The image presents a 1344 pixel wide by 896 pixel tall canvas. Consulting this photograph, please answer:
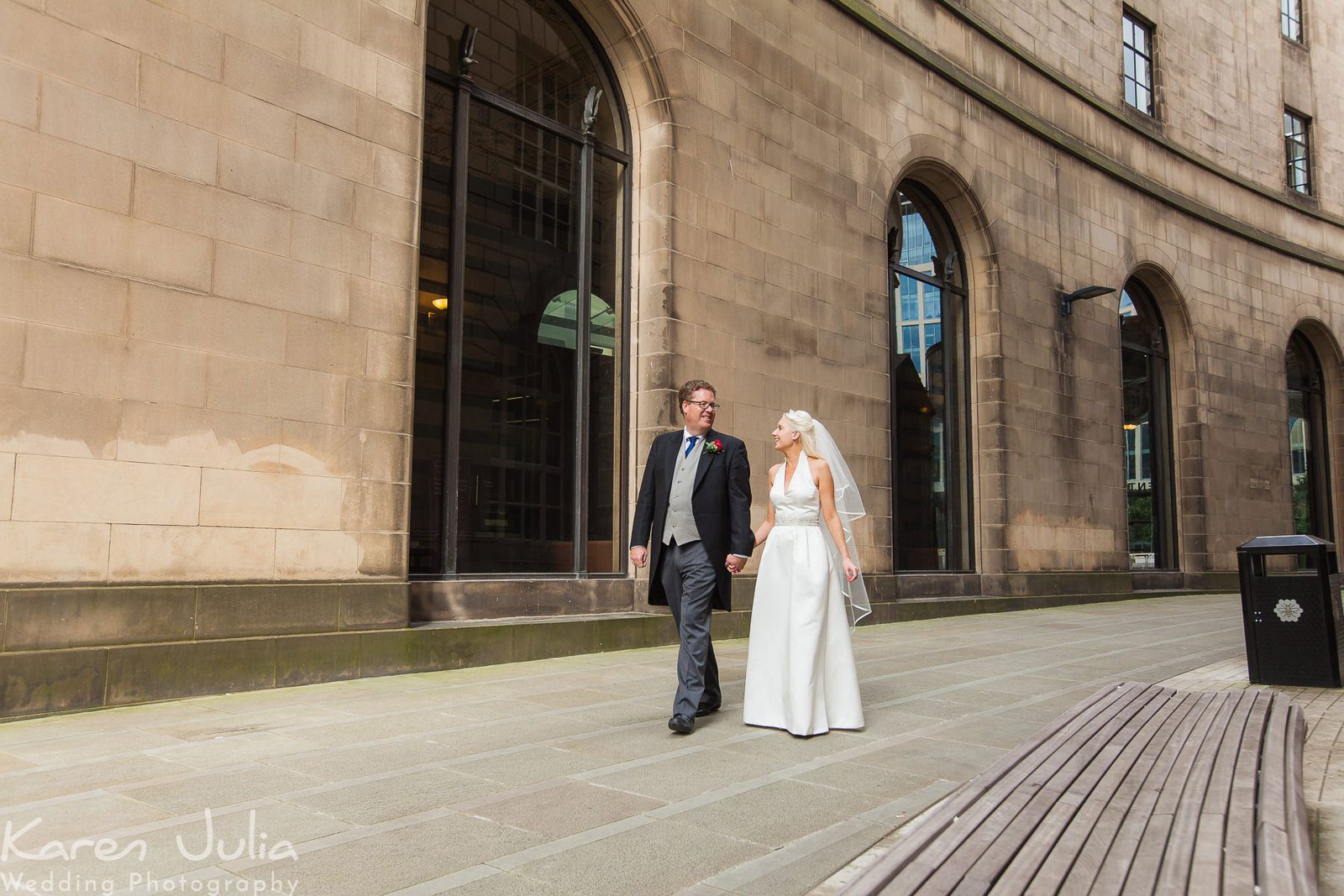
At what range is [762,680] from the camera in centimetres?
561

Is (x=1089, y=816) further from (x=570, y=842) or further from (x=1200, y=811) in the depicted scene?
(x=570, y=842)

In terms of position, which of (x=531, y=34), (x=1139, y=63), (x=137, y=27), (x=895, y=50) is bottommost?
(x=137, y=27)

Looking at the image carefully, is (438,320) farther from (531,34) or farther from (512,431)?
(531,34)

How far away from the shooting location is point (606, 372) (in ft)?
33.5

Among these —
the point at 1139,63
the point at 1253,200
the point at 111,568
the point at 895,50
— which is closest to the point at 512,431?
the point at 111,568

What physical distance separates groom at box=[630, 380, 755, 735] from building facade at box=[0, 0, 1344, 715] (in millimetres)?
2484

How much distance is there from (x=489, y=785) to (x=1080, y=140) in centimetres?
1620

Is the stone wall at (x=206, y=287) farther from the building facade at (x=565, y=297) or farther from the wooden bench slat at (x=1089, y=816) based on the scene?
the wooden bench slat at (x=1089, y=816)

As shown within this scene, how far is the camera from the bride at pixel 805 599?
5.49m

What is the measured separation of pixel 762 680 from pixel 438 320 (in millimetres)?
4740

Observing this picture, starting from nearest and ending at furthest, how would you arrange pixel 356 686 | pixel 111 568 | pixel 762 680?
pixel 762 680
pixel 111 568
pixel 356 686

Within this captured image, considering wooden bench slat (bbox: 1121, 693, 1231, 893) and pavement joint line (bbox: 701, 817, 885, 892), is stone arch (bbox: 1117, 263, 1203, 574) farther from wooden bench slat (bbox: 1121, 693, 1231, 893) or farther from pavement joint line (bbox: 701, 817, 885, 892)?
pavement joint line (bbox: 701, 817, 885, 892)

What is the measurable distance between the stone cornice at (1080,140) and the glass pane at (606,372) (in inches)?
172

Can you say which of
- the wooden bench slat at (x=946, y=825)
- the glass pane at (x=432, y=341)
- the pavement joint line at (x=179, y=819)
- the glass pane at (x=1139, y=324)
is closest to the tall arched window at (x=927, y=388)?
the glass pane at (x=1139, y=324)
